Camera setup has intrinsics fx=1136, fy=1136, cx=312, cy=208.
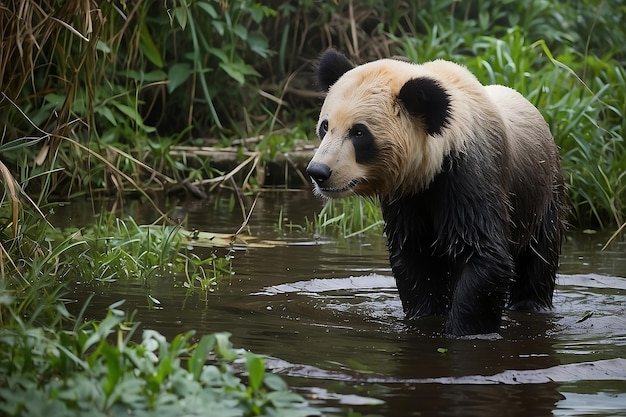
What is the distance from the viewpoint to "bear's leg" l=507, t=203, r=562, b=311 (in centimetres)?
663

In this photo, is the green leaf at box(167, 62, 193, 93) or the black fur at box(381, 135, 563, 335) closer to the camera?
the black fur at box(381, 135, 563, 335)

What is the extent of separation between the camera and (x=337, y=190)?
554cm

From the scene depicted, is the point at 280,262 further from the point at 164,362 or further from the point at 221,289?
the point at 164,362

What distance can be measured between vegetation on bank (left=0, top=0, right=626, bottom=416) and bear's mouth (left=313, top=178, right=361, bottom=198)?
1.11 m

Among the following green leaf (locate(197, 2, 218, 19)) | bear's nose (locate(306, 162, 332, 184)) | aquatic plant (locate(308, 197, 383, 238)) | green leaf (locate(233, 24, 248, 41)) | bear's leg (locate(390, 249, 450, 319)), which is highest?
green leaf (locate(197, 2, 218, 19))

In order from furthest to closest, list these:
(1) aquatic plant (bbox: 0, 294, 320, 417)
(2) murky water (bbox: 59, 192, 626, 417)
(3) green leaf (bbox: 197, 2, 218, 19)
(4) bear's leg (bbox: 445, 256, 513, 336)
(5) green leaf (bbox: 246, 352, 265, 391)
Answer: (3) green leaf (bbox: 197, 2, 218, 19), (4) bear's leg (bbox: 445, 256, 513, 336), (2) murky water (bbox: 59, 192, 626, 417), (5) green leaf (bbox: 246, 352, 265, 391), (1) aquatic plant (bbox: 0, 294, 320, 417)

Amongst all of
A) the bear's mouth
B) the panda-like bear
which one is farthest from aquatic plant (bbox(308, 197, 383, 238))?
the bear's mouth

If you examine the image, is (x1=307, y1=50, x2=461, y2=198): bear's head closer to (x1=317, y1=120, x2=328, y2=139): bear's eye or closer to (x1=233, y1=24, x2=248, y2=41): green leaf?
(x1=317, y1=120, x2=328, y2=139): bear's eye

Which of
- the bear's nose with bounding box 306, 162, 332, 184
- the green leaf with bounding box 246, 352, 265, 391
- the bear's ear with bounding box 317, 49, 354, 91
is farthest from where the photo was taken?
the bear's ear with bounding box 317, 49, 354, 91

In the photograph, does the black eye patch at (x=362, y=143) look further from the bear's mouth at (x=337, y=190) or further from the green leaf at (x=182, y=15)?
the green leaf at (x=182, y=15)

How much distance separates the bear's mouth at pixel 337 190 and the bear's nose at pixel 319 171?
7 centimetres

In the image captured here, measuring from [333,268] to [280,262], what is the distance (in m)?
0.36

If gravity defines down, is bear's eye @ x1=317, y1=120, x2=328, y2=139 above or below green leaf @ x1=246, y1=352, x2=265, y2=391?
above

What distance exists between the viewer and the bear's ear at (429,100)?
216 inches
